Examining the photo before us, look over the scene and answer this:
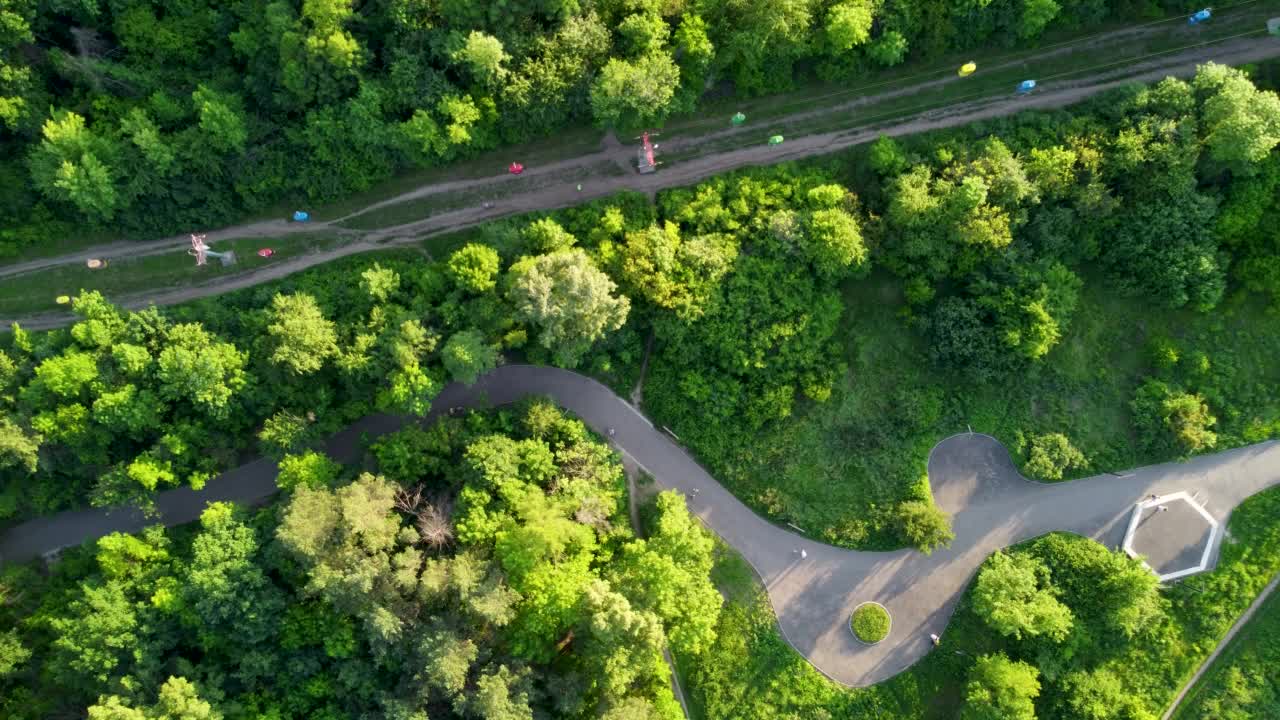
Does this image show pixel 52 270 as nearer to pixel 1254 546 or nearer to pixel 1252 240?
pixel 1252 240

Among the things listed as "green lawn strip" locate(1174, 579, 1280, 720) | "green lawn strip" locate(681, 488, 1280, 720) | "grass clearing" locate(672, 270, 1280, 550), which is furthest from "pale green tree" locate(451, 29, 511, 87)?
"green lawn strip" locate(1174, 579, 1280, 720)

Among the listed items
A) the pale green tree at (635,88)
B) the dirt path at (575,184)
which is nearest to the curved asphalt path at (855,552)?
the dirt path at (575,184)

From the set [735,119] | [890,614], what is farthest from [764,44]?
[890,614]

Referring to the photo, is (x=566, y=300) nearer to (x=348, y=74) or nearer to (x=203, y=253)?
(x=348, y=74)

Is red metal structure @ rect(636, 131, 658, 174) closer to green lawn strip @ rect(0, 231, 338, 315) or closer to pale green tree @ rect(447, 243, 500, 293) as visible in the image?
pale green tree @ rect(447, 243, 500, 293)

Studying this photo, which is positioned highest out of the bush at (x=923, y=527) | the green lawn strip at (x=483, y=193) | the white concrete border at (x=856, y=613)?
the green lawn strip at (x=483, y=193)

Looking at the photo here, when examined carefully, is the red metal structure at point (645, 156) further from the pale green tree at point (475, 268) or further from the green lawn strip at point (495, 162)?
the pale green tree at point (475, 268)
